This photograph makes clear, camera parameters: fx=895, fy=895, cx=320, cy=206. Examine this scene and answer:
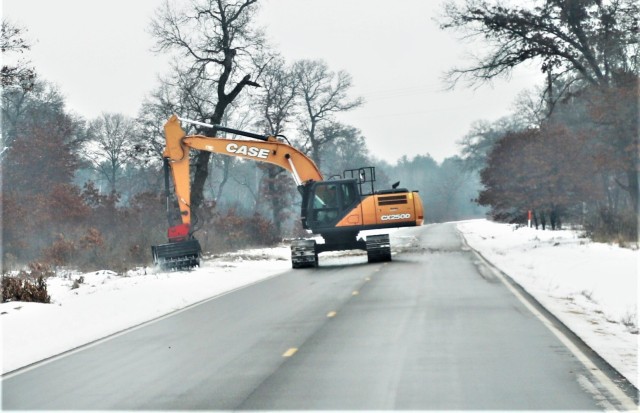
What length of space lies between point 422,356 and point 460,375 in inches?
55.7

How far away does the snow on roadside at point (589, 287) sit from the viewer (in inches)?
482

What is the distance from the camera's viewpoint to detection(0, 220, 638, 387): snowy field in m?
13.6

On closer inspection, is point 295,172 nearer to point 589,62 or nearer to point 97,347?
point 589,62

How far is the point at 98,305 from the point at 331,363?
1015 cm

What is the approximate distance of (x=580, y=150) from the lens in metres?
48.8

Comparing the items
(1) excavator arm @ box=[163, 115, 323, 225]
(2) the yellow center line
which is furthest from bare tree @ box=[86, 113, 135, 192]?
(2) the yellow center line

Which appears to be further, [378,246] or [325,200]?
[378,246]

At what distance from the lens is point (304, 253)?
104 feet

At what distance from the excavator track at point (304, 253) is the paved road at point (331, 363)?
1226cm

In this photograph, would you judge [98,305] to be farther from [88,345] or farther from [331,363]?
[331,363]

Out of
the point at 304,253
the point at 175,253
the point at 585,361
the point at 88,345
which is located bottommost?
the point at 585,361

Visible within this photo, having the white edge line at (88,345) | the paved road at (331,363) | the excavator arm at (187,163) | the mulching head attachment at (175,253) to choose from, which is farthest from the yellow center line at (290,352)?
the mulching head attachment at (175,253)

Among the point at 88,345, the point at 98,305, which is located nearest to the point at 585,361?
the point at 88,345

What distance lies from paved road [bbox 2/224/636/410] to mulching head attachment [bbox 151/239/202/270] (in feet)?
35.2
